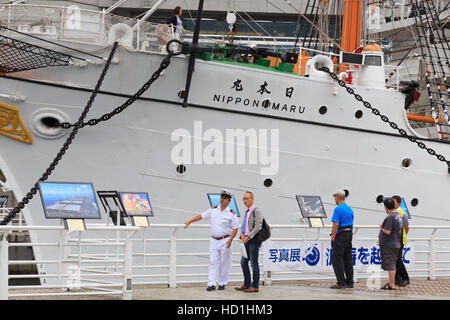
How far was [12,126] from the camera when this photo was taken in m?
14.3

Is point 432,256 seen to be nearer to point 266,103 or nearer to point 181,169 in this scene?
point 266,103

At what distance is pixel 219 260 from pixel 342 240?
178 cm

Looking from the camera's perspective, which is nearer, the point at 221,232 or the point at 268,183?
the point at 221,232

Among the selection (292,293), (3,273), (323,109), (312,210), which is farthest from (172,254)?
(323,109)

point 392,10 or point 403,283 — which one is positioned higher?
point 392,10

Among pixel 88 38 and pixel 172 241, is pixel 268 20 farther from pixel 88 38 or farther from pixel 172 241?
pixel 172 241

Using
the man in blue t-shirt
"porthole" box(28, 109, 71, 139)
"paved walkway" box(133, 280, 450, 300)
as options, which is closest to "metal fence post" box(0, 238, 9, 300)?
"paved walkway" box(133, 280, 450, 300)

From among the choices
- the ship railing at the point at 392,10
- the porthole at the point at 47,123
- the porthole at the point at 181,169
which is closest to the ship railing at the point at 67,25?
the porthole at the point at 47,123

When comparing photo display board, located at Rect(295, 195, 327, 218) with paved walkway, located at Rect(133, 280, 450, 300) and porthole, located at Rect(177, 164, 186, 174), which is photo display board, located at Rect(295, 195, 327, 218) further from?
porthole, located at Rect(177, 164, 186, 174)

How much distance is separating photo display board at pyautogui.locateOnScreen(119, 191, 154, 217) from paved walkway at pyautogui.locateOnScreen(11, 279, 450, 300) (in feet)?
3.27

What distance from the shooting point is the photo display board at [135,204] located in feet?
37.9

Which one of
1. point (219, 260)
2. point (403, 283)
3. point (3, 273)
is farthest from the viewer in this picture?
point (403, 283)
